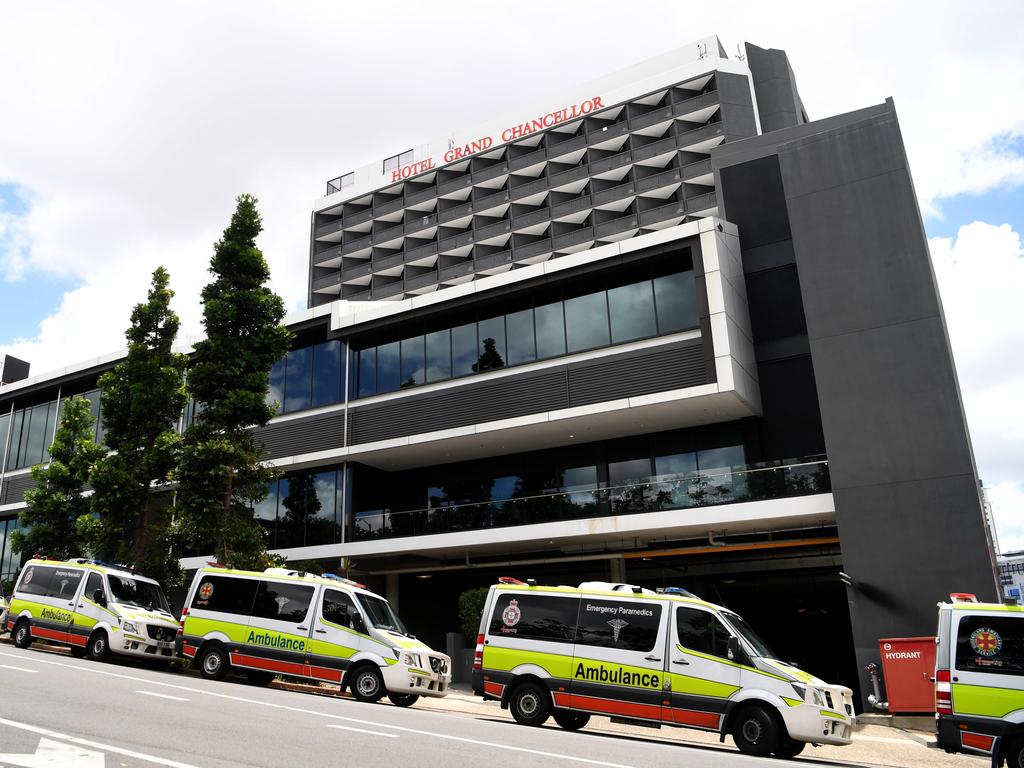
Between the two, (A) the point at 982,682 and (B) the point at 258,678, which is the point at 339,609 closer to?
(B) the point at 258,678

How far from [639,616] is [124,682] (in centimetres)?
848

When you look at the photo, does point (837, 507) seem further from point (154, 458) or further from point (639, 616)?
point (154, 458)

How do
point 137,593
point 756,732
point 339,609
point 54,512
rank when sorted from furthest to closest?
point 54,512 < point 137,593 < point 339,609 < point 756,732

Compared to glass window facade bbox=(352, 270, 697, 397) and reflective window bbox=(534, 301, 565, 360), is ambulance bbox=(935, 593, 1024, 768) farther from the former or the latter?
reflective window bbox=(534, 301, 565, 360)

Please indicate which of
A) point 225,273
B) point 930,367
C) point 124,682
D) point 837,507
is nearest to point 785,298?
point 930,367

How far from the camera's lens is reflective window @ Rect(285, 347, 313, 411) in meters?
28.9

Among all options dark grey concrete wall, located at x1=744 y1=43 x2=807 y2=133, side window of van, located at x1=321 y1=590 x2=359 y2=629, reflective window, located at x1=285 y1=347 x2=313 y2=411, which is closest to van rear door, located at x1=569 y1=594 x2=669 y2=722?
side window of van, located at x1=321 y1=590 x2=359 y2=629

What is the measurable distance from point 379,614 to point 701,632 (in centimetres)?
664

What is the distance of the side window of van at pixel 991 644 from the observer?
406 inches

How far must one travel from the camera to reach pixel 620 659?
12.6 m

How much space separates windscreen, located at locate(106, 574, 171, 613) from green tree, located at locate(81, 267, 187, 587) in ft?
8.06

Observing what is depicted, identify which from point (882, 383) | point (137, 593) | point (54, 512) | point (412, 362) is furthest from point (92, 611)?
point (882, 383)

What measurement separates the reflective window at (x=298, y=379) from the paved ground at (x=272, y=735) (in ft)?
48.5

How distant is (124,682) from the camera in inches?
515
